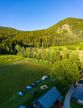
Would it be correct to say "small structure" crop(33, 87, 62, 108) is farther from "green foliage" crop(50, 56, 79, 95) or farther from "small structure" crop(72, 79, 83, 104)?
"green foliage" crop(50, 56, 79, 95)

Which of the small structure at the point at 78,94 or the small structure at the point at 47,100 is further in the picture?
the small structure at the point at 78,94

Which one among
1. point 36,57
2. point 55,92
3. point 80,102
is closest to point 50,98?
point 55,92

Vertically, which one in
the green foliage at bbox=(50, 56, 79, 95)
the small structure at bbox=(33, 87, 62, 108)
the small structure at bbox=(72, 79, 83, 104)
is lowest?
the small structure at bbox=(72, 79, 83, 104)

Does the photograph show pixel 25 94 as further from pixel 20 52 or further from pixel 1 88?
pixel 20 52

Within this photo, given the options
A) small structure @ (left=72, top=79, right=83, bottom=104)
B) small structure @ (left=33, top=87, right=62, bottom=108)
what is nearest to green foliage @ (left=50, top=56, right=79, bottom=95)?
small structure @ (left=72, top=79, right=83, bottom=104)

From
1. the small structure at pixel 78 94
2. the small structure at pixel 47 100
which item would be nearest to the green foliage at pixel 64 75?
the small structure at pixel 78 94

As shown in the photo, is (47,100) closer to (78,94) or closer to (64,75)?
(78,94)

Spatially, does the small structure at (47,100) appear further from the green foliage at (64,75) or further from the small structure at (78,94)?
the green foliage at (64,75)

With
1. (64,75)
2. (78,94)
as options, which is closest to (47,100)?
(78,94)

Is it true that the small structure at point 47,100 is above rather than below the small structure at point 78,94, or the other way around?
above
